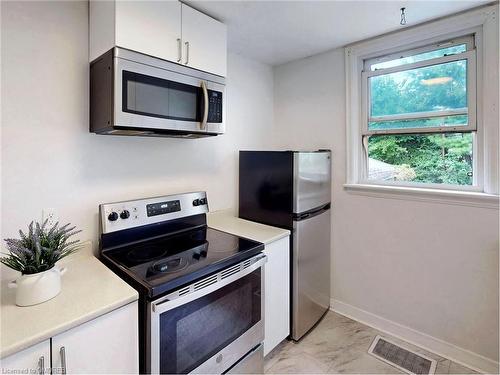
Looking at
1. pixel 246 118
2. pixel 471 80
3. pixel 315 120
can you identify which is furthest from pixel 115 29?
pixel 471 80

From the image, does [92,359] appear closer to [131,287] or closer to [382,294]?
[131,287]

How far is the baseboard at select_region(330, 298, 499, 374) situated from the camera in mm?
1713

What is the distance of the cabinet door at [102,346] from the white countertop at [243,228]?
2.78ft

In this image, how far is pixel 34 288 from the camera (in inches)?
38.5

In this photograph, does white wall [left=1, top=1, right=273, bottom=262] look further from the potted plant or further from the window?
the window

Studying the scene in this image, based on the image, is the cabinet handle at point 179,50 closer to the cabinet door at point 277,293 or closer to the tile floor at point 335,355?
the cabinet door at point 277,293

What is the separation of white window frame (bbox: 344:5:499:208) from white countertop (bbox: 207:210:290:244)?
79cm

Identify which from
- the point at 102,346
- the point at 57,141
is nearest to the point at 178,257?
the point at 102,346

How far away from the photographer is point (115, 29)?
123cm

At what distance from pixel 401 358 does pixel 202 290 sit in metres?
1.53

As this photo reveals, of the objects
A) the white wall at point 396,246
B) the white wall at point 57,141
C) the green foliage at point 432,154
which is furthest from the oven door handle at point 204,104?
the green foliage at point 432,154

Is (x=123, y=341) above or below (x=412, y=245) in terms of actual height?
below

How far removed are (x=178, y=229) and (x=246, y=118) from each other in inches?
45.8

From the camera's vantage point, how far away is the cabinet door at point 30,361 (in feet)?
2.61
